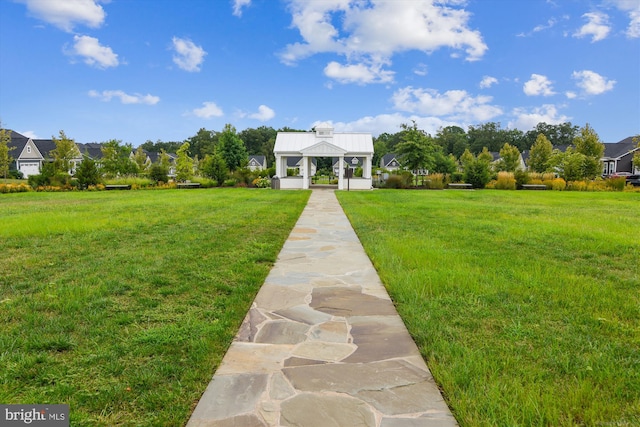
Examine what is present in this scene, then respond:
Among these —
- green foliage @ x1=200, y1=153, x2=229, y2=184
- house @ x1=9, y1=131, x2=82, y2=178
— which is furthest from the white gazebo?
house @ x1=9, y1=131, x2=82, y2=178

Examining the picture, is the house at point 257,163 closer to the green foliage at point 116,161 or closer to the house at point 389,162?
the house at point 389,162

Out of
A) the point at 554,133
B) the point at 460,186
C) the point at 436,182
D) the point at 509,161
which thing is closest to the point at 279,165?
the point at 436,182

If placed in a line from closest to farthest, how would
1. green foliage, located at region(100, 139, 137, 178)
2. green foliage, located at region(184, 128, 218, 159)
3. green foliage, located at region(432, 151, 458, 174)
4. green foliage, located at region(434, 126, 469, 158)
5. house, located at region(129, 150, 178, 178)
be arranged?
green foliage, located at region(100, 139, 137, 178), green foliage, located at region(432, 151, 458, 174), house, located at region(129, 150, 178, 178), green foliage, located at region(434, 126, 469, 158), green foliage, located at region(184, 128, 218, 159)

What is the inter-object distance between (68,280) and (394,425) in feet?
14.0

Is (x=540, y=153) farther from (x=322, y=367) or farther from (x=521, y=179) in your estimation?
(x=322, y=367)

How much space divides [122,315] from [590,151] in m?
34.5

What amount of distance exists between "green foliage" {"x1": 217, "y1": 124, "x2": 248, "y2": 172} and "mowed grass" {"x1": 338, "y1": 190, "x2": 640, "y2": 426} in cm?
3475

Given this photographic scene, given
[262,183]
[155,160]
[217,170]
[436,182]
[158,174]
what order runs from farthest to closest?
[155,160] < [217,170] < [262,183] < [158,174] < [436,182]

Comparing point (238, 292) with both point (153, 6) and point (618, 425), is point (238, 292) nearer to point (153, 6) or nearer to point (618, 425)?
point (618, 425)

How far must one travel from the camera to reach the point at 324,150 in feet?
90.9

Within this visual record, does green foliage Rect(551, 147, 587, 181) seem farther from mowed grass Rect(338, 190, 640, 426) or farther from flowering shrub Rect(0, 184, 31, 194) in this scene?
flowering shrub Rect(0, 184, 31, 194)

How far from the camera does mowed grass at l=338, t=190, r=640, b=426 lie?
84.5 inches

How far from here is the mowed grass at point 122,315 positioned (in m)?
2.23

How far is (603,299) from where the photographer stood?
3.86 m
